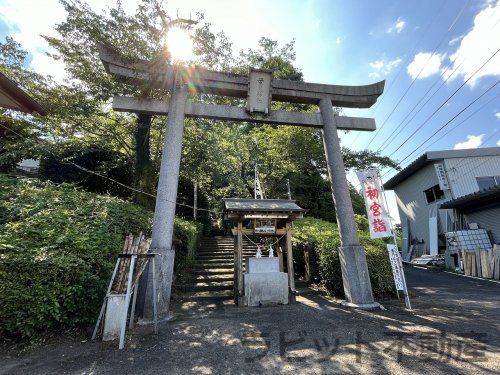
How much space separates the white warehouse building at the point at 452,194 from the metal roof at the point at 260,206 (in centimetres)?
977

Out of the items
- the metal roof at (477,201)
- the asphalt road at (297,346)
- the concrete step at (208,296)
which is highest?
the metal roof at (477,201)

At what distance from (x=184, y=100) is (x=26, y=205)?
4.28 meters

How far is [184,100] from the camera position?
6.74 meters

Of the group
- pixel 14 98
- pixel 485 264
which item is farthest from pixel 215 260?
pixel 485 264

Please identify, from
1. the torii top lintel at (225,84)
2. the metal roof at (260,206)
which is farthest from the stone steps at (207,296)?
the torii top lintel at (225,84)

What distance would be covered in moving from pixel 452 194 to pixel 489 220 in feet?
7.44

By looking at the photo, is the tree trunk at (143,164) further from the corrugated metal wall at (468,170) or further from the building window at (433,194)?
the building window at (433,194)

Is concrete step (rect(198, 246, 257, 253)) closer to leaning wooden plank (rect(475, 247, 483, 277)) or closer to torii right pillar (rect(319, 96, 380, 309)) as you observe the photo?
torii right pillar (rect(319, 96, 380, 309))

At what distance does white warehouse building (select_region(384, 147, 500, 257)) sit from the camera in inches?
498

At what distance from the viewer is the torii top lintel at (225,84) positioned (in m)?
6.36

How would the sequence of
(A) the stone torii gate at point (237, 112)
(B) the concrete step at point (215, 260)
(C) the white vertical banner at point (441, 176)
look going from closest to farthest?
Answer: 1. (A) the stone torii gate at point (237, 112)
2. (B) the concrete step at point (215, 260)
3. (C) the white vertical banner at point (441, 176)

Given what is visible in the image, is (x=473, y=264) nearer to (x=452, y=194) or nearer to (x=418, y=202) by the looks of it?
(x=452, y=194)

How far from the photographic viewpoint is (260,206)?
7.44m

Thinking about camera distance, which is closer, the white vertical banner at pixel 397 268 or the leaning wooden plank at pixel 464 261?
the white vertical banner at pixel 397 268
